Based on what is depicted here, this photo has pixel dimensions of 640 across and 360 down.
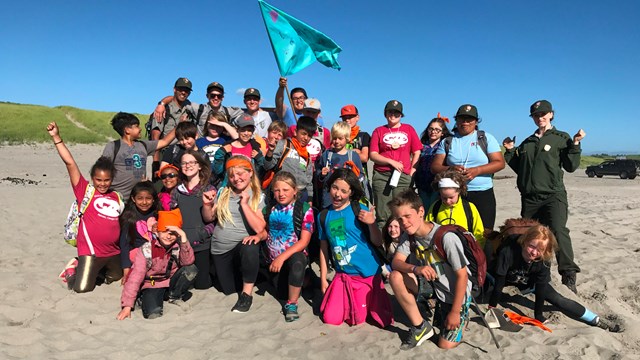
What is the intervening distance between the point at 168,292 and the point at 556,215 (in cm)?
502

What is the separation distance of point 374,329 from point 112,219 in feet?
11.4

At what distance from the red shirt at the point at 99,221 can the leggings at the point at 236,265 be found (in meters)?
1.37

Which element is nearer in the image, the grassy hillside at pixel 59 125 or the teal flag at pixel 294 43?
the teal flag at pixel 294 43

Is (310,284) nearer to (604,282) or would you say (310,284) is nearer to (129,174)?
(129,174)

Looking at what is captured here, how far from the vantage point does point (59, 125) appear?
45406mm

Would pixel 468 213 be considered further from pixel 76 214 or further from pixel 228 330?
pixel 76 214

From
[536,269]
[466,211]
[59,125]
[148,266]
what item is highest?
[59,125]

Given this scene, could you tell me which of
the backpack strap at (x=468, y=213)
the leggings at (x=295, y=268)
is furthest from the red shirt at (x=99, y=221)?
the backpack strap at (x=468, y=213)

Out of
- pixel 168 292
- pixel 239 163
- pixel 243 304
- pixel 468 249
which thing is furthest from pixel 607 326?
pixel 168 292

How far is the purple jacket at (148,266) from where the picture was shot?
462cm

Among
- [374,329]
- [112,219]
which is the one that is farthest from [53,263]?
[374,329]

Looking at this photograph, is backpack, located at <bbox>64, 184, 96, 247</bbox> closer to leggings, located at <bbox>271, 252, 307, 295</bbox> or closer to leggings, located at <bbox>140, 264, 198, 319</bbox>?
leggings, located at <bbox>140, 264, 198, 319</bbox>

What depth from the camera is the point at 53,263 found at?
6.39 m

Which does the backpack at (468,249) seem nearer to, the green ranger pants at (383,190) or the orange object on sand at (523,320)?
the orange object on sand at (523,320)
